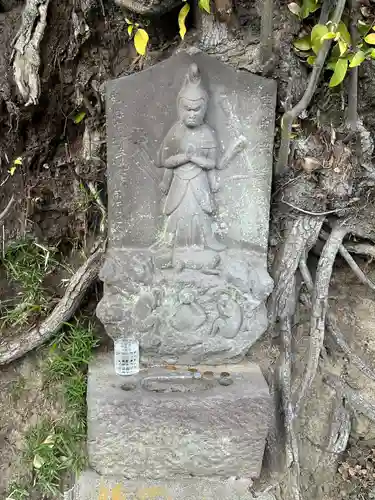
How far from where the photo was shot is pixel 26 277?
2.65 meters

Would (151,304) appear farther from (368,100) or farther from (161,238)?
(368,100)

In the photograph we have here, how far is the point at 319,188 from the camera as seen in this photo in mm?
2297

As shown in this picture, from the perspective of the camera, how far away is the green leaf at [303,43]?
2.16 metres

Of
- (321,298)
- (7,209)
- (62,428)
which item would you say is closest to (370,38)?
(321,298)

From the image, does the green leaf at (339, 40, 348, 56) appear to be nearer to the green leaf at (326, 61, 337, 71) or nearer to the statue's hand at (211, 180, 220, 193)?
the green leaf at (326, 61, 337, 71)

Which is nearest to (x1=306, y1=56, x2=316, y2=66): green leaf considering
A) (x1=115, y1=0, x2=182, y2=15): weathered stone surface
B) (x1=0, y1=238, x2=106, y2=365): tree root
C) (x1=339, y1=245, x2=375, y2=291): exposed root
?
(x1=115, y1=0, x2=182, y2=15): weathered stone surface

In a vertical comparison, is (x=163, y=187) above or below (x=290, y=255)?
above

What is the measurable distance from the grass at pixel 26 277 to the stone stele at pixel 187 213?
59cm

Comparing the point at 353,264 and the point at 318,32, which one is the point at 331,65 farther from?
the point at 353,264

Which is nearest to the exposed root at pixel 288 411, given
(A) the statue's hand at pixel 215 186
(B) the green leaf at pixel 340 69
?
(A) the statue's hand at pixel 215 186

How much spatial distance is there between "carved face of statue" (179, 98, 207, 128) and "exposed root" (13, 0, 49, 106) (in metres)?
0.86

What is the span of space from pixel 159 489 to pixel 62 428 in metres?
0.56

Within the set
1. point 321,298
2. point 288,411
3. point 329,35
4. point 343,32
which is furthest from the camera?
point 321,298

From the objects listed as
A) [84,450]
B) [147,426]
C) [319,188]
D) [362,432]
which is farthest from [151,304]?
[362,432]
